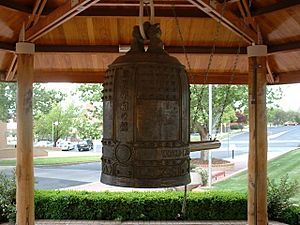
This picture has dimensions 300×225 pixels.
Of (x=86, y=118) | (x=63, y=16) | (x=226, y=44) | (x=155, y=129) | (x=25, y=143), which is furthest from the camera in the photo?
(x=86, y=118)

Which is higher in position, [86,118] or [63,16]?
[63,16]

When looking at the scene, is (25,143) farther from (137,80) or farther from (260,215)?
(137,80)

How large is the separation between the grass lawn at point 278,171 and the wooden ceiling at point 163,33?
3984 mm

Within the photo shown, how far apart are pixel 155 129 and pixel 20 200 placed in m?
3.68

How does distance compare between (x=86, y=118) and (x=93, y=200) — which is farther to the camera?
(x=86, y=118)

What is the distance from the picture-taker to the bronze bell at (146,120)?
2.02 metres

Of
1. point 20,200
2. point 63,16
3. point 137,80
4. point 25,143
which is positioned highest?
point 63,16

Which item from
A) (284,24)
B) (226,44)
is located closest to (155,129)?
(284,24)

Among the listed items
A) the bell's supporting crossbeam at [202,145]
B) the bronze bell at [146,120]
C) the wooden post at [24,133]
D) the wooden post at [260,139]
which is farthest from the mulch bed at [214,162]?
the bronze bell at [146,120]

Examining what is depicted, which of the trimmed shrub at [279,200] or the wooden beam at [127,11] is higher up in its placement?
the wooden beam at [127,11]

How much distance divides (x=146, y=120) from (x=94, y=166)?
1159cm

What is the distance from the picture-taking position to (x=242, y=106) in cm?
1084

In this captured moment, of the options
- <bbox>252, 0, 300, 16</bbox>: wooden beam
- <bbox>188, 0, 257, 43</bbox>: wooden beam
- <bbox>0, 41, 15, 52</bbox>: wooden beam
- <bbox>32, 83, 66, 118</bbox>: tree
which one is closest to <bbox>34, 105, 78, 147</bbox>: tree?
<bbox>32, 83, 66, 118</bbox>: tree

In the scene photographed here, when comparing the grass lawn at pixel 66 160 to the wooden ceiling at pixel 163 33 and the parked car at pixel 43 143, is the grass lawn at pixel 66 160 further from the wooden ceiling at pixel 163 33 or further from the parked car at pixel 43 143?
the wooden ceiling at pixel 163 33
